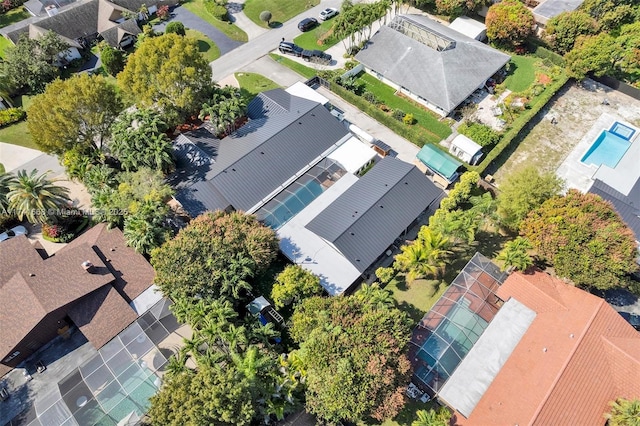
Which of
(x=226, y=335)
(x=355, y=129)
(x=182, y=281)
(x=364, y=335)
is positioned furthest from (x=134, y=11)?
(x=364, y=335)

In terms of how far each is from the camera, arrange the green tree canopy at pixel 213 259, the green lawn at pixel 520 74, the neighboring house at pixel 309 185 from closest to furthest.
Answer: the green tree canopy at pixel 213 259, the neighboring house at pixel 309 185, the green lawn at pixel 520 74

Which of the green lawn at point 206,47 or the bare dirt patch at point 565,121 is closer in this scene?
the bare dirt patch at point 565,121

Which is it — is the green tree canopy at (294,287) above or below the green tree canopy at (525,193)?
below

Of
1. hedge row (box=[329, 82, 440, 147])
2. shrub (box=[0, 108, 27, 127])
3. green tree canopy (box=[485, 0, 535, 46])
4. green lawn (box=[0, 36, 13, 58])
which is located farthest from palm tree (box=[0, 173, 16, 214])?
green tree canopy (box=[485, 0, 535, 46])

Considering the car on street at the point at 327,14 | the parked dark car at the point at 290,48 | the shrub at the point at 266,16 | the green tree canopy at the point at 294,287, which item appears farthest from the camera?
the car on street at the point at 327,14

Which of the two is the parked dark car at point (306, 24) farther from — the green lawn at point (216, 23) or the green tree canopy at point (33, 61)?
→ the green tree canopy at point (33, 61)

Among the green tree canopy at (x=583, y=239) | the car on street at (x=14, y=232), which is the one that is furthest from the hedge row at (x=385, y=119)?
the car on street at (x=14, y=232)

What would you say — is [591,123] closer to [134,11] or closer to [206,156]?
[206,156]
